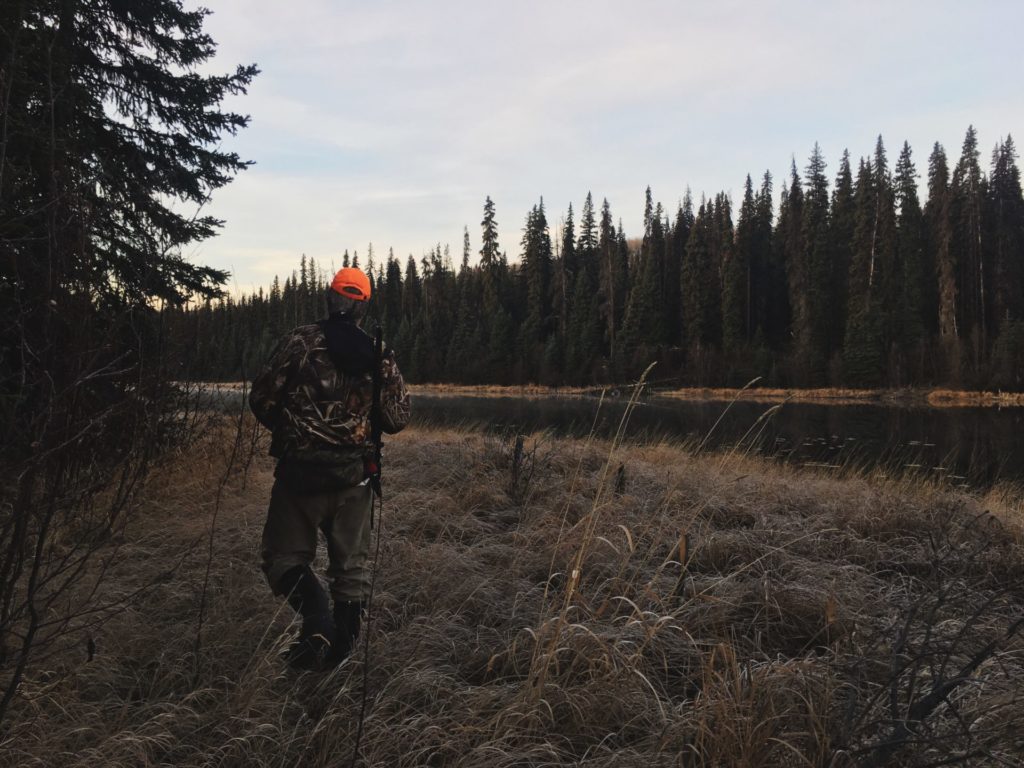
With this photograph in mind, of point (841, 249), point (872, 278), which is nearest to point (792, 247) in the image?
point (841, 249)

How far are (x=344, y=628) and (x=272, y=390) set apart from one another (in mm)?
1168

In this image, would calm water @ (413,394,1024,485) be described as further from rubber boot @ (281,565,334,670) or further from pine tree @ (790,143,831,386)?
pine tree @ (790,143,831,386)

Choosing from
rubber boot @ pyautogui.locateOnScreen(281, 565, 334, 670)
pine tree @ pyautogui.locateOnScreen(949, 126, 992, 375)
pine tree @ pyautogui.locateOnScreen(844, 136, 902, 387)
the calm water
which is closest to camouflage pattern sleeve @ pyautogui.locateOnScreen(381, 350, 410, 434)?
rubber boot @ pyautogui.locateOnScreen(281, 565, 334, 670)

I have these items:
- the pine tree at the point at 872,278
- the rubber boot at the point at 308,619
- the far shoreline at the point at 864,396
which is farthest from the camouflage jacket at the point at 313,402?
the pine tree at the point at 872,278

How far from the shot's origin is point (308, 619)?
2721 millimetres

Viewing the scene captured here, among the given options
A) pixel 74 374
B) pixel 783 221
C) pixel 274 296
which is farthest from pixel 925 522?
pixel 274 296

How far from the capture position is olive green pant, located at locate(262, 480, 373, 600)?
2859 millimetres

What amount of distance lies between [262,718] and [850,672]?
1989 millimetres

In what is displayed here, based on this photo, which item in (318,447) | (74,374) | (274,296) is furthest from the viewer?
→ (274,296)

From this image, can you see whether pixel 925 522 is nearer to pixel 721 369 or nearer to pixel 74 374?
pixel 74 374

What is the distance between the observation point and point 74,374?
6.09 feet

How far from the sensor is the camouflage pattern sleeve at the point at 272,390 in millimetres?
2889

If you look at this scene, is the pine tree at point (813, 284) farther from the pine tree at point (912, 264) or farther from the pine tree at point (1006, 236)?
the pine tree at point (1006, 236)

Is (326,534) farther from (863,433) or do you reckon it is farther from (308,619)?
(863,433)
